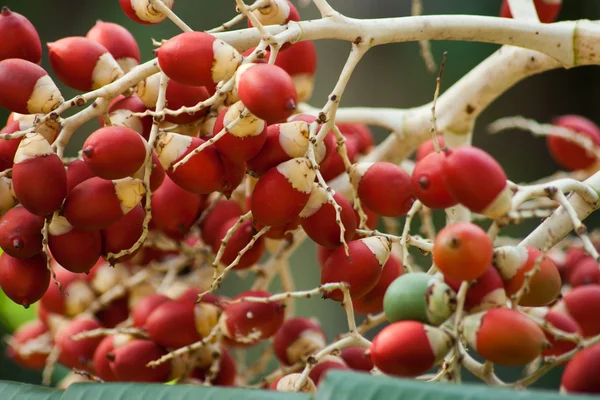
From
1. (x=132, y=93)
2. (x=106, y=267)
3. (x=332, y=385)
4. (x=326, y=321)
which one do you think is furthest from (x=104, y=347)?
(x=326, y=321)

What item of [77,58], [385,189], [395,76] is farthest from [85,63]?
Result: [395,76]

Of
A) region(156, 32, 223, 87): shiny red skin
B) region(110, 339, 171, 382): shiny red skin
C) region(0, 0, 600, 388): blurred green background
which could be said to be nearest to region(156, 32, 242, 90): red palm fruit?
region(156, 32, 223, 87): shiny red skin

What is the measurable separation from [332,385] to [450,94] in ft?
1.80

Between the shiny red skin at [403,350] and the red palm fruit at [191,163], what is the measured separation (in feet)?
0.70

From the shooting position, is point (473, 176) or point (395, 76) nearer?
point (473, 176)

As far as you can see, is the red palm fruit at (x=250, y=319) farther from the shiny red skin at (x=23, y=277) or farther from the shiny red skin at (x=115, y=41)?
the shiny red skin at (x=115, y=41)

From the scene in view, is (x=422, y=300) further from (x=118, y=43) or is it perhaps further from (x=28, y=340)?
(x=28, y=340)

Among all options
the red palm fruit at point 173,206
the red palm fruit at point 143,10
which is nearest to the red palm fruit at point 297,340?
the red palm fruit at point 173,206

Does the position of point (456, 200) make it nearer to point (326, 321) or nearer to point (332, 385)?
point (332, 385)

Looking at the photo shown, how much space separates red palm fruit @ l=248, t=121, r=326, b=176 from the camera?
2.16 feet

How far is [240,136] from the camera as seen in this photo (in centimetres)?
63

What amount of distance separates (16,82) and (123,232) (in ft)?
0.55

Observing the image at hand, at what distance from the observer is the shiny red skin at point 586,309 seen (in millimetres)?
779

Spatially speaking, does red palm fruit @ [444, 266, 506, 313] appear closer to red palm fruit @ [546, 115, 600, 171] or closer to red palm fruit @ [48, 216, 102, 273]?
red palm fruit @ [48, 216, 102, 273]
